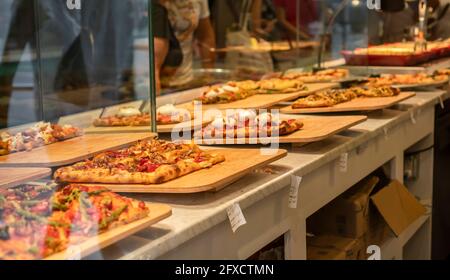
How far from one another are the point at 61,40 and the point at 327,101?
0.83m

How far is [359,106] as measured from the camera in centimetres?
240

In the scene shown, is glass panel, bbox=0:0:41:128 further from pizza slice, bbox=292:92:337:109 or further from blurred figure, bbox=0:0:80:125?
pizza slice, bbox=292:92:337:109

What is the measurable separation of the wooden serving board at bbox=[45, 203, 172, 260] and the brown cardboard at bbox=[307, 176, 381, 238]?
105cm

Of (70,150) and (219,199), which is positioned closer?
(219,199)

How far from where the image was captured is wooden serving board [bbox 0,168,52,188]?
140cm

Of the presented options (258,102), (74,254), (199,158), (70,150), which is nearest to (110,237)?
(74,254)

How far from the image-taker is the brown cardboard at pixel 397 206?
220 centimetres

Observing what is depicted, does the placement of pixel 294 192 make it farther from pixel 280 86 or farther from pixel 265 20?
pixel 265 20

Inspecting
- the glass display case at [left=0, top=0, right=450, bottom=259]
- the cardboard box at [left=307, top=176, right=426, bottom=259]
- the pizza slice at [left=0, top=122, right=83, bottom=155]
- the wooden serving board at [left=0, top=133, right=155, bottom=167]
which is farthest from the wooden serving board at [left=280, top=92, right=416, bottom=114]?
the pizza slice at [left=0, top=122, right=83, bottom=155]

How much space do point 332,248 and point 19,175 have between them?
0.99 meters

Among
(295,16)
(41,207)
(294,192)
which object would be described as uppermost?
(295,16)

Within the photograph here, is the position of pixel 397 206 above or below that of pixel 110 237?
below

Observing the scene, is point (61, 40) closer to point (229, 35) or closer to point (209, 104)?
point (209, 104)

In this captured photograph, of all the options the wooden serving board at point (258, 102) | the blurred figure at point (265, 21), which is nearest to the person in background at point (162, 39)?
the wooden serving board at point (258, 102)
